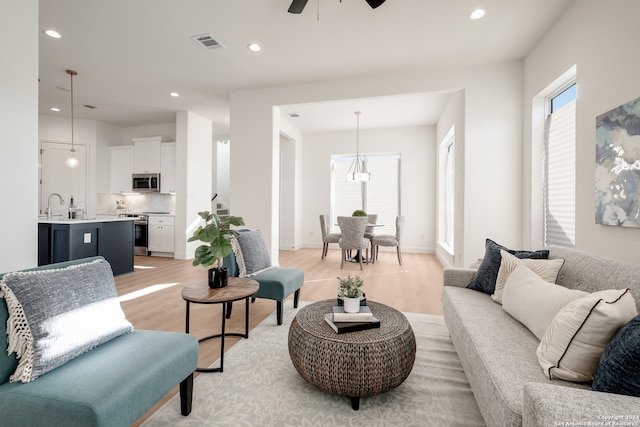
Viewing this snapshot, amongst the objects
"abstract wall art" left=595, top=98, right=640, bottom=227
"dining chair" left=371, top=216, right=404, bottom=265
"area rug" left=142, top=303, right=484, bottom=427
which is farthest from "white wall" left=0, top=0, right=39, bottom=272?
"dining chair" left=371, top=216, right=404, bottom=265

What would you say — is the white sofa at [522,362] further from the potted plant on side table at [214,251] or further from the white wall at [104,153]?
the white wall at [104,153]

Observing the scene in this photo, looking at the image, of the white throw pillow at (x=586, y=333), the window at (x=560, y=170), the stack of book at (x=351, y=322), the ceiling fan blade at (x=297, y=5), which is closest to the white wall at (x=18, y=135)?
the ceiling fan blade at (x=297, y=5)

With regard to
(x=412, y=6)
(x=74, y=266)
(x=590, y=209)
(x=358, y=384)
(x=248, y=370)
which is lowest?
(x=248, y=370)

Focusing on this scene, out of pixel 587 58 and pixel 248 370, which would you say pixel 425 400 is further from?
pixel 587 58

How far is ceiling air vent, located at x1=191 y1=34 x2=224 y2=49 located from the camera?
3.36 metres

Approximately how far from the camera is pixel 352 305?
182cm

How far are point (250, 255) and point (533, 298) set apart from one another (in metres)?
2.21

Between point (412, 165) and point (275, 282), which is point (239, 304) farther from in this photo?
point (412, 165)

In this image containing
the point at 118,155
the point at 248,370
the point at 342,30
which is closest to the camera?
the point at 248,370

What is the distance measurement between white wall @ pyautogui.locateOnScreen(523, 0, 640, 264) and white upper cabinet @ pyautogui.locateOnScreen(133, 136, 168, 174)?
22.0 ft

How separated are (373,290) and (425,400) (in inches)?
89.9

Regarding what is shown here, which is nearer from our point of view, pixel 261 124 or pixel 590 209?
pixel 590 209

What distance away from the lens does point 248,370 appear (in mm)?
1992

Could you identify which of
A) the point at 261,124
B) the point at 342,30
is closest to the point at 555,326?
the point at 342,30
